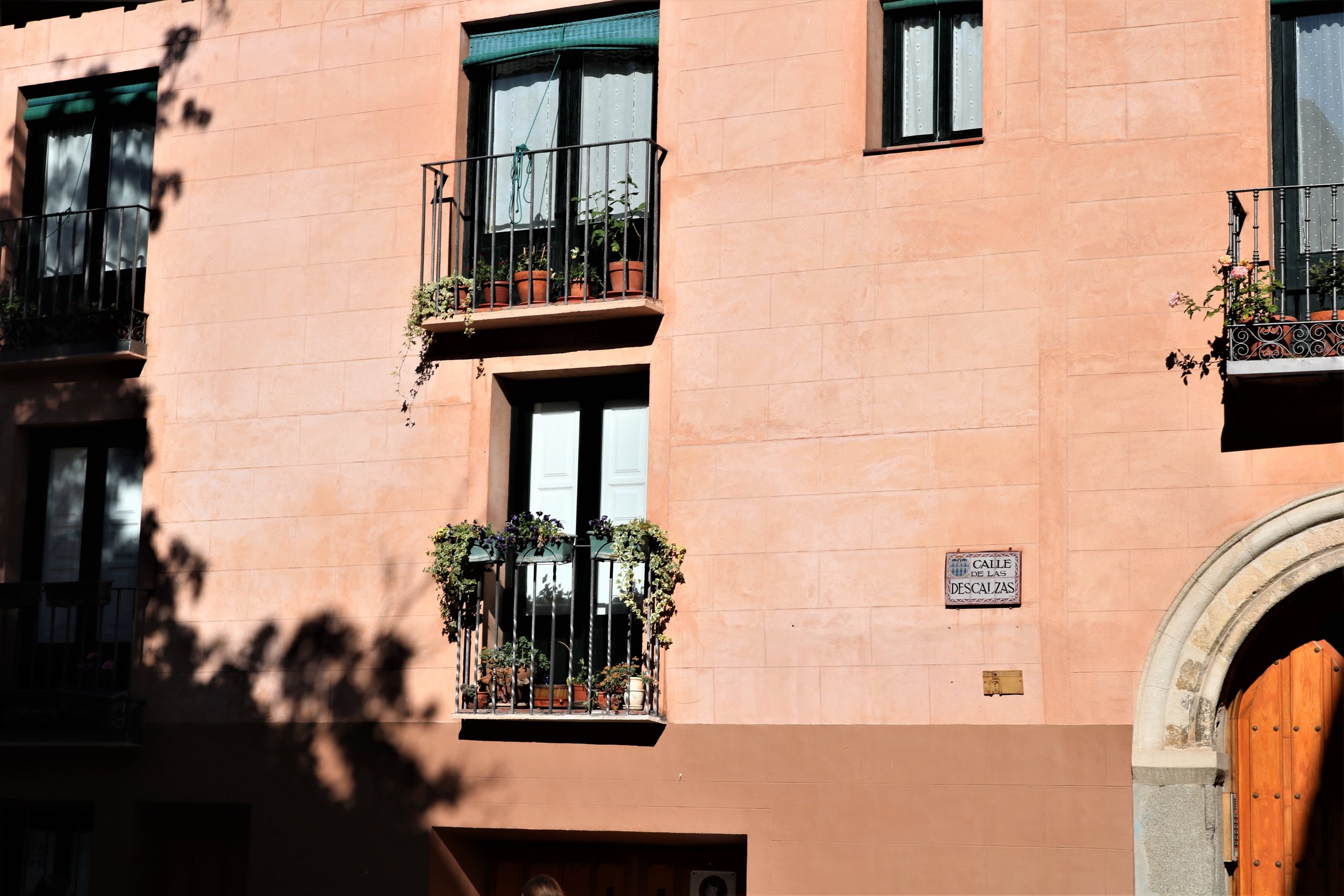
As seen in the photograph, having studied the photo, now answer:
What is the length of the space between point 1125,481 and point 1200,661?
1.19m

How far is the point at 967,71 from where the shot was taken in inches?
490

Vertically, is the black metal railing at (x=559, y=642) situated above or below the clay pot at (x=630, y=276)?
below

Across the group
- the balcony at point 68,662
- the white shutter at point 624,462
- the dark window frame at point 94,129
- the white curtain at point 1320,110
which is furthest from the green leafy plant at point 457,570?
the white curtain at point 1320,110

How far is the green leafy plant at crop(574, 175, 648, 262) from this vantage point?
12852 mm

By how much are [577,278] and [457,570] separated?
2.23 meters

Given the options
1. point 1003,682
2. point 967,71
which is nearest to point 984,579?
point 1003,682

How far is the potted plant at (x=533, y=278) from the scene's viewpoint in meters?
12.9

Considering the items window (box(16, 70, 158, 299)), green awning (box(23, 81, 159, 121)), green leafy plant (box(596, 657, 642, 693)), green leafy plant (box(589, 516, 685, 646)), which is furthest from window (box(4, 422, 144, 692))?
green leafy plant (box(589, 516, 685, 646))

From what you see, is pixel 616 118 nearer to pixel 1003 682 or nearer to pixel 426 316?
pixel 426 316

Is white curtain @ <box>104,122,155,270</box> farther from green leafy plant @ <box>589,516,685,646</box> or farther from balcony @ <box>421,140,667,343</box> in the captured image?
green leafy plant @ <box>589,516,685,646</box>

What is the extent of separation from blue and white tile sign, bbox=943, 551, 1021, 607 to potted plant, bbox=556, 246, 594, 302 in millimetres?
3251

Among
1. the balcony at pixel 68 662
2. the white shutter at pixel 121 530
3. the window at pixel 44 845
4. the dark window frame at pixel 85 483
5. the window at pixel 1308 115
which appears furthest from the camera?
the dark window frame at pixel 85 483

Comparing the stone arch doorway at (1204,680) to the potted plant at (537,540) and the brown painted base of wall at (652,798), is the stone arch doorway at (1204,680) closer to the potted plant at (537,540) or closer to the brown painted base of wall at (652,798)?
the brown painted base of wall at (652,798)

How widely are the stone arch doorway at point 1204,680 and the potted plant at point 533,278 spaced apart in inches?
191
